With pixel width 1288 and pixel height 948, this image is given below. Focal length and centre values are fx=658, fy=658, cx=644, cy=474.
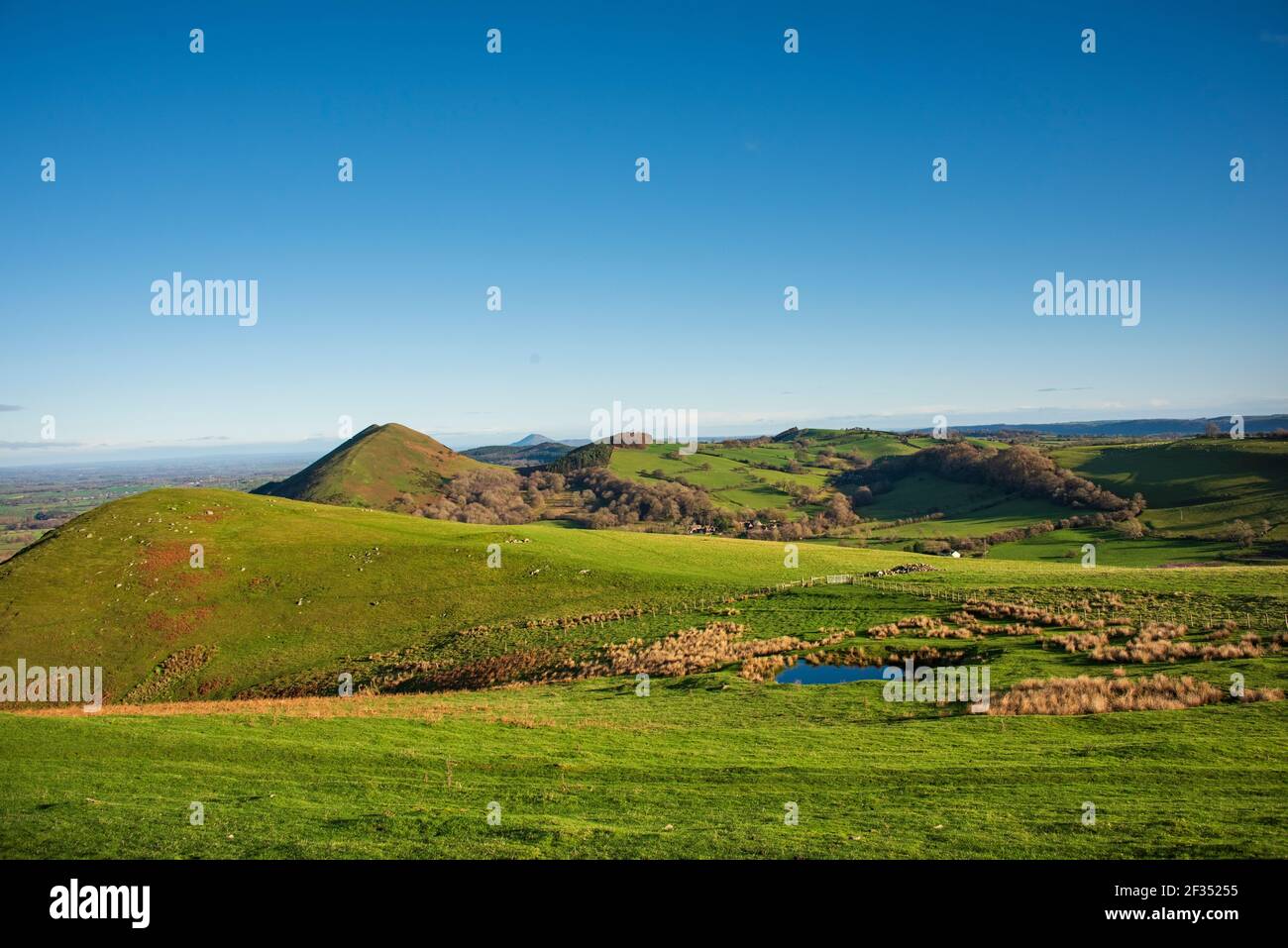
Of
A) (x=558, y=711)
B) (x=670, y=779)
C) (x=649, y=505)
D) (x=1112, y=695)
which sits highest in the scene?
(x=649, y=505)

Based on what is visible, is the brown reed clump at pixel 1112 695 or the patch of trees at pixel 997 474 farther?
the patch of trees at pixel 997 474

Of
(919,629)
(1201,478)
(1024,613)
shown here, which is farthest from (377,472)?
(1201,478)

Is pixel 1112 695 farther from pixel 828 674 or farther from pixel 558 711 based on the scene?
pixel 558 711

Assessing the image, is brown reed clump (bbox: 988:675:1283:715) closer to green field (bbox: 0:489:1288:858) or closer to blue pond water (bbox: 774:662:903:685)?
green field (bbox: 0:489:1288:858)

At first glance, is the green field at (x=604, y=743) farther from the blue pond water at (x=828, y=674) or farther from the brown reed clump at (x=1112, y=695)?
the blue pond water at (x=828, y=674)

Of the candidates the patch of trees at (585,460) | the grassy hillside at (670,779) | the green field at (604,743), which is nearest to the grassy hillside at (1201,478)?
the green field at (604,743)
